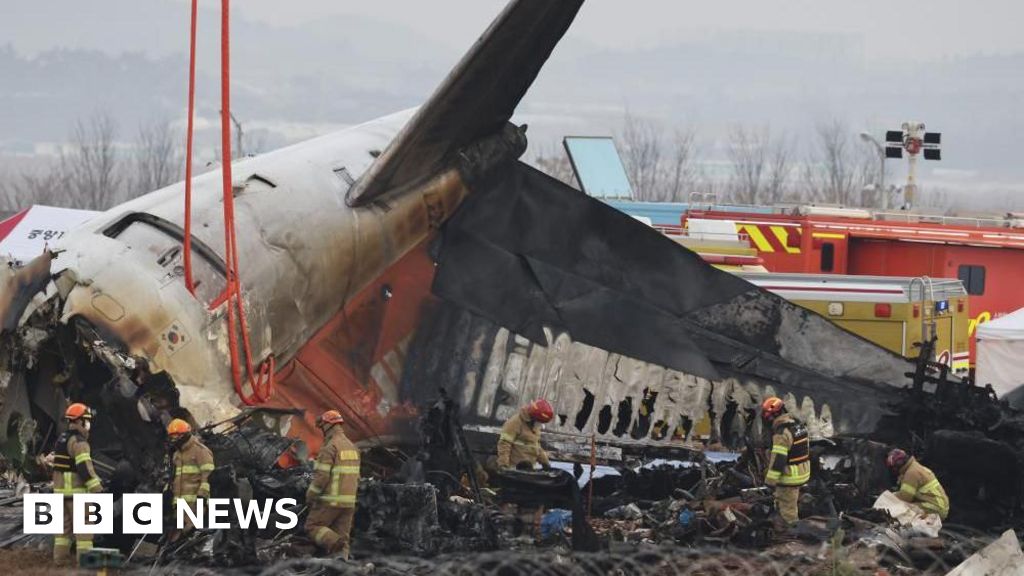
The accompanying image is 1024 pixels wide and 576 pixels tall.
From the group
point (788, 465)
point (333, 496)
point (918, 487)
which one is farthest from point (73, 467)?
point (918, 487)

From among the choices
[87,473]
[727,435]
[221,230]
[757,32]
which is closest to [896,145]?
[727,435]

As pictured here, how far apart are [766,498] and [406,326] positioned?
4.09 metres

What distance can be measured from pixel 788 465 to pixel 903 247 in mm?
17680

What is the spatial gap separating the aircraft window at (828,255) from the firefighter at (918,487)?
56.4ft

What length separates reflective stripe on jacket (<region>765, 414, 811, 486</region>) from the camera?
12898 mm

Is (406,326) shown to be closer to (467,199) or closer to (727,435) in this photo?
(467,199)

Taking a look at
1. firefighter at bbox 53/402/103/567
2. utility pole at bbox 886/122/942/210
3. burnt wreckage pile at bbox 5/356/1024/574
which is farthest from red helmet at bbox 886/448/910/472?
utility pole at bbox 886/122/942/210

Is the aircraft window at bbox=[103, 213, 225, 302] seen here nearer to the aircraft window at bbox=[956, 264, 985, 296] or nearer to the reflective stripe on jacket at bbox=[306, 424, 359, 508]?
the reflective stripe on jacket at bbox=[306, 424, 359, 508]

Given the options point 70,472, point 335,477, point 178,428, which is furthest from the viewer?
point 335,477

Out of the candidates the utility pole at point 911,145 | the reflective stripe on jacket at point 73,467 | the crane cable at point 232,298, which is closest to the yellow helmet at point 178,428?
the reflective stripe on jacket at point 73,467

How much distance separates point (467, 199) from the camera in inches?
620

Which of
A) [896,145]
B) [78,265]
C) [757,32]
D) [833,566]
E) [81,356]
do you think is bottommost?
[833,566]

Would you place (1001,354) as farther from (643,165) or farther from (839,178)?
(643,165)

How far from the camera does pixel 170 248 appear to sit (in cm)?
1264
